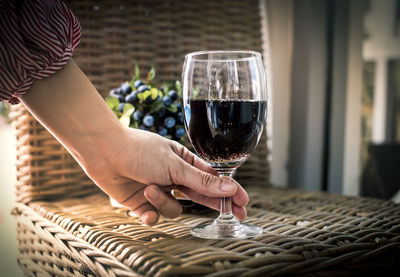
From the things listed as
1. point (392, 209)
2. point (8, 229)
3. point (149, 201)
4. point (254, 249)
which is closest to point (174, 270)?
point (254, 249)

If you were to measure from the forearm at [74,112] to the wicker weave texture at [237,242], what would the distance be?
0.15 meters

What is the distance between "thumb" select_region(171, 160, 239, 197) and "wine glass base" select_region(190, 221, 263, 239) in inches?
2.5

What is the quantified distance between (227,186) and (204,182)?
42 mm

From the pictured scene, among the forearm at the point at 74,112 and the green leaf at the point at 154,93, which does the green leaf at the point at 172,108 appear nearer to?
the green leaf at the point at 154,93

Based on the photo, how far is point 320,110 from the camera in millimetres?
1447

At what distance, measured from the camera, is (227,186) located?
2.36 feet

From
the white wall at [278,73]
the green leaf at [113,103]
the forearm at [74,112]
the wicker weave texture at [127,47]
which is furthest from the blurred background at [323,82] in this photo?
the forearm at [74,112]

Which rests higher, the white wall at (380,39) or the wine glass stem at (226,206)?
the white wall at (380,39)

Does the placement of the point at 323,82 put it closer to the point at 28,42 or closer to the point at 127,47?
the point at 127,47

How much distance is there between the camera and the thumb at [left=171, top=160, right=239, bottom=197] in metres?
0.72

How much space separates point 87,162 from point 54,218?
7.0 inches

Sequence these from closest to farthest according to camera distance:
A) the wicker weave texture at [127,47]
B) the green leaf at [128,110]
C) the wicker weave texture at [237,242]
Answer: the wicker weave texture at [237,242], the green leaf at [128,110], the wicker weave texture at [127,47]

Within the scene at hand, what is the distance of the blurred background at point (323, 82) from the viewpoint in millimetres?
1414

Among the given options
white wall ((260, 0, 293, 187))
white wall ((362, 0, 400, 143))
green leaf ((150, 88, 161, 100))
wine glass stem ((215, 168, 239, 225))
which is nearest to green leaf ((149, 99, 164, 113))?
green leaf ((150, 88, 161, 100))
